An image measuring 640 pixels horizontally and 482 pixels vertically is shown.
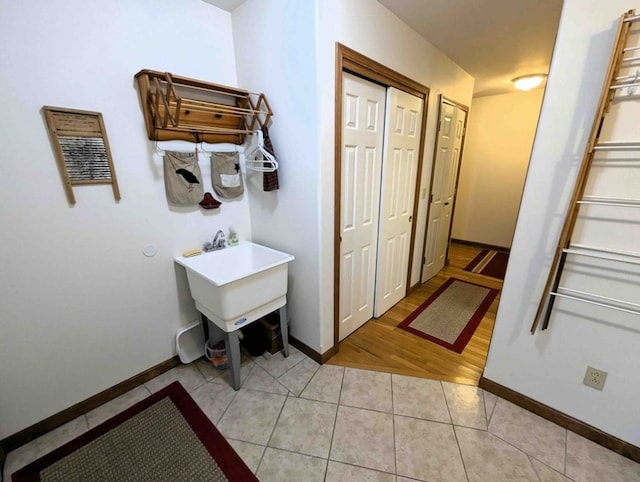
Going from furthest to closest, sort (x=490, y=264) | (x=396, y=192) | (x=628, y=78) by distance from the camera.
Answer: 1. (x=490, y=264)
2. (x=396, y=192)
3. (x=628, y=78)

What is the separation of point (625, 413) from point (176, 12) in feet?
10.5

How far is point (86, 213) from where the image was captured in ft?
4.71

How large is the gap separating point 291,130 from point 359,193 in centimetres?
65

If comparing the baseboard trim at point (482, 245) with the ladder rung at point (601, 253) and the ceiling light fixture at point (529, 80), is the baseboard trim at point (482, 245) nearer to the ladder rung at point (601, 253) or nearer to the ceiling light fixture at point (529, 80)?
the ceiling light fixture at point (529, 80)

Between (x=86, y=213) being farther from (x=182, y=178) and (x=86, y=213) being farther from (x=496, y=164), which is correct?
(x=496, y=164)

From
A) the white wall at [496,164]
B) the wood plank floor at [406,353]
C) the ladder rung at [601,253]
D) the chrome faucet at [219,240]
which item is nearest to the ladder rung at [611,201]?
the ladder rung at [601,253]

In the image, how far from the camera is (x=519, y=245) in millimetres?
1445

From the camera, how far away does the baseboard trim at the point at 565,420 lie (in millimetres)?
1338

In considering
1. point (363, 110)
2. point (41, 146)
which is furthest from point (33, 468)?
point (363, 110)

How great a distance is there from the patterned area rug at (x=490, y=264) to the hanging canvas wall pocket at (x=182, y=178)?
3475 mm

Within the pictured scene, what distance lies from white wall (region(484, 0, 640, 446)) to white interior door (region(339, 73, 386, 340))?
0.96 m

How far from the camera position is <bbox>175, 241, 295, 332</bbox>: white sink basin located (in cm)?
152

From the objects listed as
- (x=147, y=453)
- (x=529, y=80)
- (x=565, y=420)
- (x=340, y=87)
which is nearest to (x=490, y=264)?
(x=529, y=80)

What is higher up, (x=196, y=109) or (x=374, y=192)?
(x=196, y=109)
